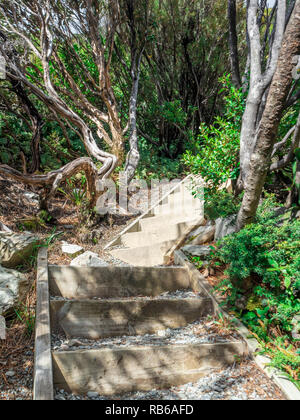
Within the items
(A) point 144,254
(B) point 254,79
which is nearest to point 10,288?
(A) point 144,254

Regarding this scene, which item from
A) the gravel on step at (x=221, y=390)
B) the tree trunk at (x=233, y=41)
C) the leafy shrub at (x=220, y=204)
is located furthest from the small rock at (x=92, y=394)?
the tree trunk at (x=233, y=41)

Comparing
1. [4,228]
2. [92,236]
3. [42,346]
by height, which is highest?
[4,228]

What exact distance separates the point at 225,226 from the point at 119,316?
1.68 meters

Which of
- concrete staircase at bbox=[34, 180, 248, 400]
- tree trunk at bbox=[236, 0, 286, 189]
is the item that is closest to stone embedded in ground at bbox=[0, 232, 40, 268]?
concrete staircase at bbox=[34, 180, 248, 400]

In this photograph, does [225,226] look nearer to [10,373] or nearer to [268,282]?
[268,282]

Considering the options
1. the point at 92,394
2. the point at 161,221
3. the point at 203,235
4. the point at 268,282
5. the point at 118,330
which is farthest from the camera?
the point at 161,221

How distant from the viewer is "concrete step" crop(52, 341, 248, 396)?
1.86 metres

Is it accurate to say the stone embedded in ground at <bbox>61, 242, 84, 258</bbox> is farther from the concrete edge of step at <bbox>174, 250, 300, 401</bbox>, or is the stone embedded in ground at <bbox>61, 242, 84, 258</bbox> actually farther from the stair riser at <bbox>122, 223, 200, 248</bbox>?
the concrete edge of step at <bbox>174, 250, 300, 401</bbox>

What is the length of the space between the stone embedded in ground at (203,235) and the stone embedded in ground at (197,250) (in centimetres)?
23

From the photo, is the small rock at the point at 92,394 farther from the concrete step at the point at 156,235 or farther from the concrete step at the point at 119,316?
the concrete step at the point at 156,235

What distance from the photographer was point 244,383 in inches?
77.6

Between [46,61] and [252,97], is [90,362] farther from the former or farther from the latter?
[46,61]

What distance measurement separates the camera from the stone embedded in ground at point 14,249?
9.90 feet

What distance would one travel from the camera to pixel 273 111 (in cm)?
204
